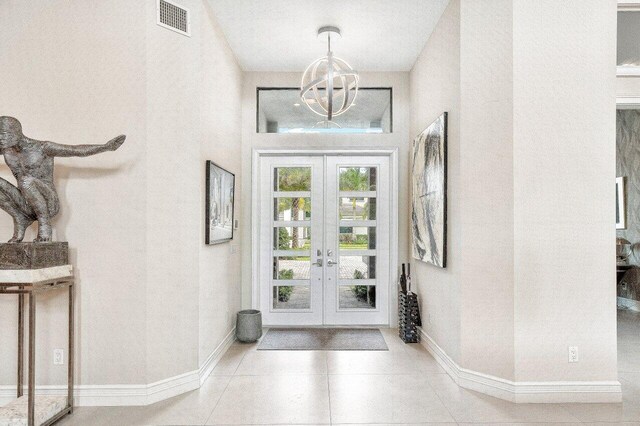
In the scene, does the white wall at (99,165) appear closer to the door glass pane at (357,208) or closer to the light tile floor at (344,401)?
the light tile floor at (344,401)

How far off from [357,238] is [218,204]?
2063 mm

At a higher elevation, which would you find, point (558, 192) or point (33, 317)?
point (558, 192)

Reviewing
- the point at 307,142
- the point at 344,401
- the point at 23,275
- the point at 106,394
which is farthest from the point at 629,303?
the point at 23,275

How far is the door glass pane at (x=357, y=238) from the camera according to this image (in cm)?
536

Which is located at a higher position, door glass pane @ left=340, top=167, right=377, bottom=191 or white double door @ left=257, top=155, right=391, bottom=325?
door glass pane @ left=340, top=167, right=377, bottom=191

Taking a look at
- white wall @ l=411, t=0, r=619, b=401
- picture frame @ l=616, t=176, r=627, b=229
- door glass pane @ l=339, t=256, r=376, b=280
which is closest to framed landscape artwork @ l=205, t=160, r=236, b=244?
door glass pane @ l=339, t=256, r=376, b=280

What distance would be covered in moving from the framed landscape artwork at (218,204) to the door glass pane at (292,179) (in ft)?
2.79

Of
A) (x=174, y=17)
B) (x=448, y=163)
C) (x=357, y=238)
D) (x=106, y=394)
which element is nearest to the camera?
(x=106, y=394)

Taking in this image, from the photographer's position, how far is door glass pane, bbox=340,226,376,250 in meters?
5.36

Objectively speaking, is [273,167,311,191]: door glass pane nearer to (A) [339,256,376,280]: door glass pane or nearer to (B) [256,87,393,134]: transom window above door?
(B) [256,87,393,134]: transom window above door

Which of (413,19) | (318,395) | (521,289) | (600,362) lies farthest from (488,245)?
(413,19)

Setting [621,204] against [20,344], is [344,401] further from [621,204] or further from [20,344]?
[621,204]

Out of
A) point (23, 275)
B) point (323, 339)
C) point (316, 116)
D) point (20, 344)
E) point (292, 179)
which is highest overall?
point (316, 116)

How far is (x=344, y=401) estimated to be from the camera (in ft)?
10.1
